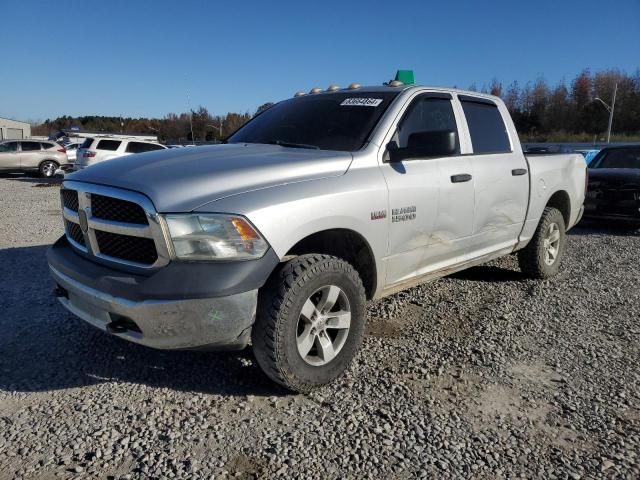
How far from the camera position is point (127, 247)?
274 centimetres

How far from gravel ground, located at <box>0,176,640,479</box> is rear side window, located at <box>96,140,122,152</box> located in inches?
577

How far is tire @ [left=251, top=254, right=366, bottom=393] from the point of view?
271 centimetres

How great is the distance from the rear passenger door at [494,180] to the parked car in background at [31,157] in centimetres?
2168

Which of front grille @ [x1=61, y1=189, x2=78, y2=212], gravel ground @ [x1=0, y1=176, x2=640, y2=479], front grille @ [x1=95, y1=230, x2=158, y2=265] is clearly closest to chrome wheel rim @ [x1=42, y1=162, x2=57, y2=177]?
gravel ground @ [x1=0, y1=176, x2=640, y2=479]

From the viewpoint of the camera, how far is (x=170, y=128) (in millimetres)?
97938

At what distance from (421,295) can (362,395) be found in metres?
2.09

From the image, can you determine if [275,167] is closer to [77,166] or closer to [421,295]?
[421,295]

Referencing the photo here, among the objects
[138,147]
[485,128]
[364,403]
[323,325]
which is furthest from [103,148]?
[364,403]

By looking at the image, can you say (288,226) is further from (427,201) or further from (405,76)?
(405,76)

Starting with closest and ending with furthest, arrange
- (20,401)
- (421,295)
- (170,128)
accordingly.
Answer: (20,401) → (421,295) → (170,128)

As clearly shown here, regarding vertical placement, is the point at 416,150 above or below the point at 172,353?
A: above

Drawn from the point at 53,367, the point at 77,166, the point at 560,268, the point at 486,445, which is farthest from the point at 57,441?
the point at 77,166

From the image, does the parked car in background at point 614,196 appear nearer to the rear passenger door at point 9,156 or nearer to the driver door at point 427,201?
the driver door at point 427,201

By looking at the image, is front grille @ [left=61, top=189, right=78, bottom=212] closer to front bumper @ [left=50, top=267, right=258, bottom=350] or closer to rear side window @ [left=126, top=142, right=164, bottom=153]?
front bumper @ [left=50, top=267, right=258, bottom=350]
